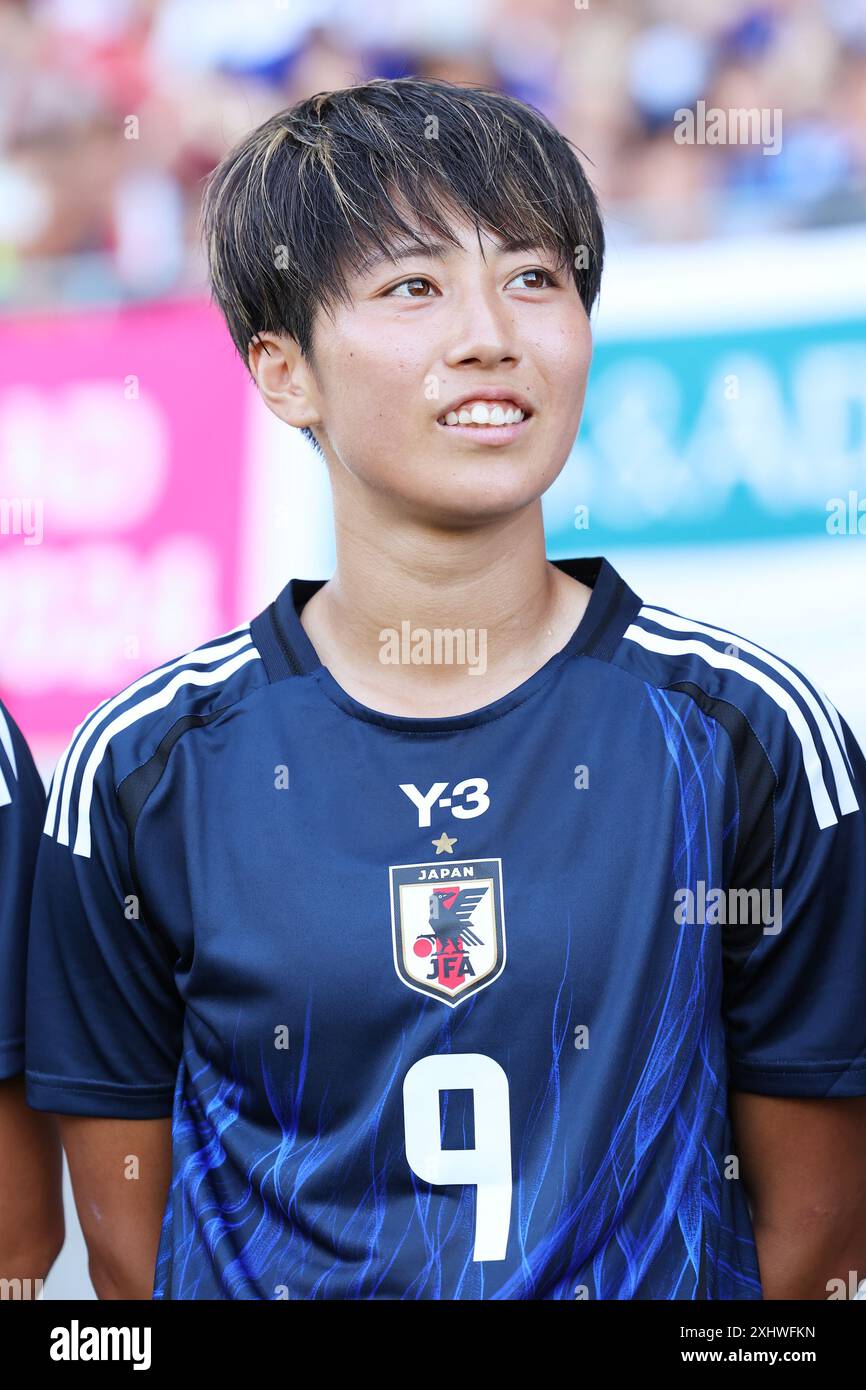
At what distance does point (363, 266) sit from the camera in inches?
53.0

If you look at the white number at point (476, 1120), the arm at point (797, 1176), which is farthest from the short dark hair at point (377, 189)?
the arm at point (797, 1176)

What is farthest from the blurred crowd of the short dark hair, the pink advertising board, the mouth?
the mouth

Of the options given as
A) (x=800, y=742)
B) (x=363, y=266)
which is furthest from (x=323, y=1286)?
(x=363, y=266)

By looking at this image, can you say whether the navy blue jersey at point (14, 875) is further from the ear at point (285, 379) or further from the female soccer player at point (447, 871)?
the ear at point (285, 379)

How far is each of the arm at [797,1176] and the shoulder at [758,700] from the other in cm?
26

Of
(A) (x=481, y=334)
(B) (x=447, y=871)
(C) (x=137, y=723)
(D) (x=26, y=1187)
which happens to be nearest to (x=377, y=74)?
(A) (x=481, y=334)

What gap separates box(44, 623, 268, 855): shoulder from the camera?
138 centimetres

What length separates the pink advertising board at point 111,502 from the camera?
2.33 m

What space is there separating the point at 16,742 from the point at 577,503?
37.6 inches

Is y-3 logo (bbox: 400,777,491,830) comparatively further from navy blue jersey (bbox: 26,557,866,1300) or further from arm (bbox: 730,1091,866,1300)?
arm (bbox: 730,1091,866,1300)

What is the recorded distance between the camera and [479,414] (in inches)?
51.1

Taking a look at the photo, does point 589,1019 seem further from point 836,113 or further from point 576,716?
point 836,113

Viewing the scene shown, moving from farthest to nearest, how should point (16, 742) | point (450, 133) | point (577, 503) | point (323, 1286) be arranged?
point (577, 503) → point (16, 742) → point (450, 133) → point (323, 1286)

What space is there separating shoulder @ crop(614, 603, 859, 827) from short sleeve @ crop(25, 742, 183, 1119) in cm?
47
